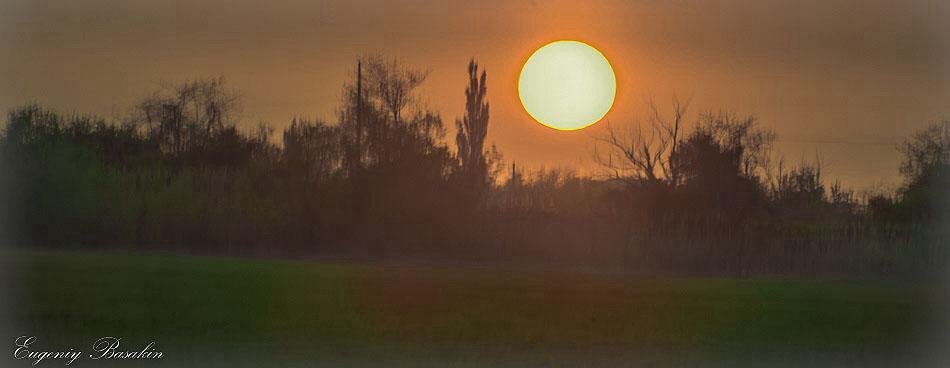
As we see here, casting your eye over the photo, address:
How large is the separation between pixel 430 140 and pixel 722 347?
60.0 ft

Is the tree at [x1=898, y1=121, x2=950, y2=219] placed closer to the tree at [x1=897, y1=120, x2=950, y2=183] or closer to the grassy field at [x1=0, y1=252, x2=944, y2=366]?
the tree at [x1=897, y1=120, x2=950, y2=183]

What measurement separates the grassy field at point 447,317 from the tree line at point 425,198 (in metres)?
4.23

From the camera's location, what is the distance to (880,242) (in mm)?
28188

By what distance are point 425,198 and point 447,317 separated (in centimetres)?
1435

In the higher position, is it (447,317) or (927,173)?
(927,173)

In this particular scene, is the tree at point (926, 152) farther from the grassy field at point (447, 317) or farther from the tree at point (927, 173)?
the grassy field at point (447, 317)

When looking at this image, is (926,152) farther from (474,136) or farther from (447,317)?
(447,317)

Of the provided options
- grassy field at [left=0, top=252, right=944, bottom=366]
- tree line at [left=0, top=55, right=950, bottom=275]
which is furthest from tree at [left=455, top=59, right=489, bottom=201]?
grassy field at [left=0, top=252, right=944, bottom=366]

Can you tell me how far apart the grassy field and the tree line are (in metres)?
4.23

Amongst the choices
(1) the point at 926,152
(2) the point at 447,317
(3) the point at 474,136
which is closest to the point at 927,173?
(1) the point at 926,152

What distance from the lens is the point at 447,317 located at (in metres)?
18.2

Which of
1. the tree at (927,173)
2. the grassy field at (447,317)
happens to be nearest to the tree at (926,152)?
the tree at (927,173)

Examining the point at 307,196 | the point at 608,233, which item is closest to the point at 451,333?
the point at 608,233

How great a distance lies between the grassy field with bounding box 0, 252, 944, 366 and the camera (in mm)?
15477
